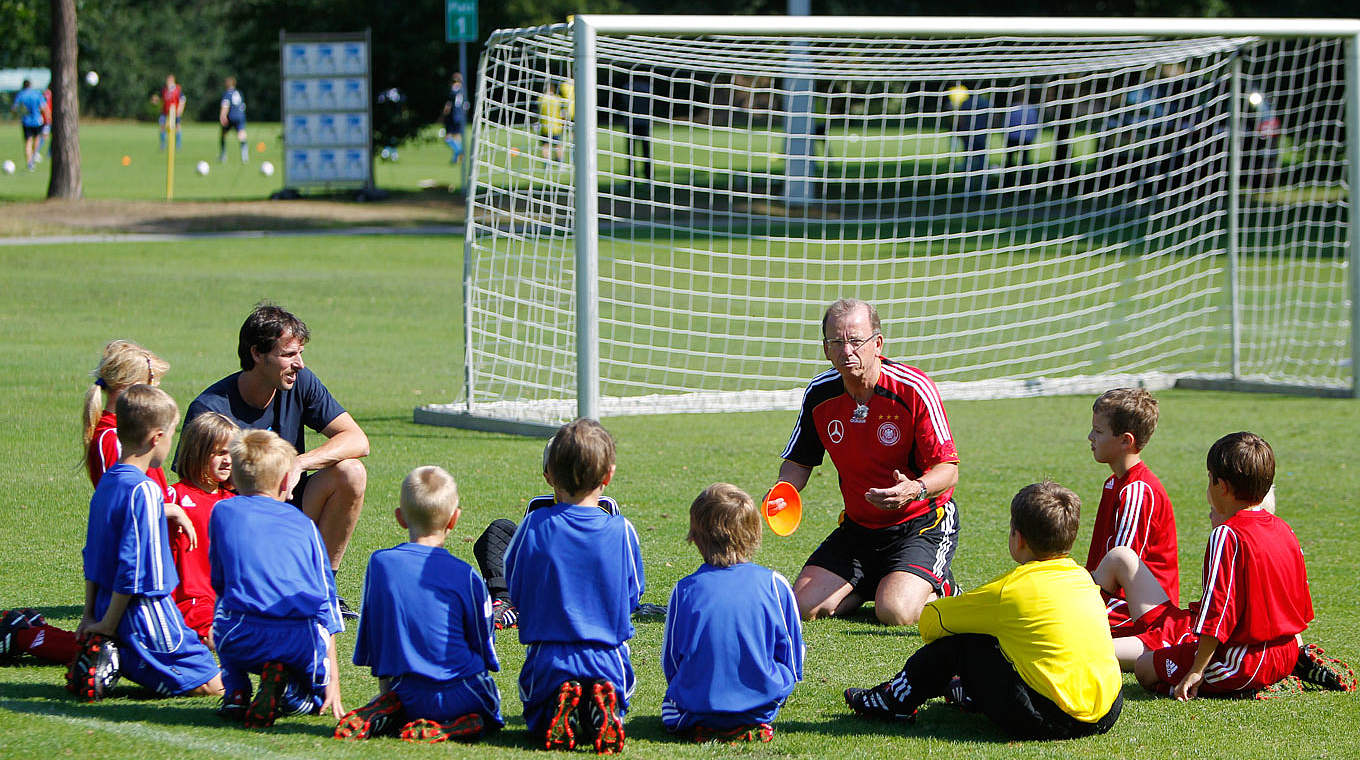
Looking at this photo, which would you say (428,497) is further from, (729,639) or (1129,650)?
(1129,650)

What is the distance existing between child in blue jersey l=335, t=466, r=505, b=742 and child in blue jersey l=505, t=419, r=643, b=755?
0.17m

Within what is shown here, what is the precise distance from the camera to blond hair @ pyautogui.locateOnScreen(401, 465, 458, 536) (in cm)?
434

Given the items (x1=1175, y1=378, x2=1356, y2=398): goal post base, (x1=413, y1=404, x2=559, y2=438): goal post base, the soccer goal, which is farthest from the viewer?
(x1=1175, y1=378, x2=1356, y2=398): goal post base

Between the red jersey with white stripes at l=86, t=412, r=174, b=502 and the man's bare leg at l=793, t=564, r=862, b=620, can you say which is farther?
the man's bare leg at l=793, t=564, r=862, b=620

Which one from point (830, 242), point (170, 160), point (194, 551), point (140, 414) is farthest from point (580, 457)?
point (170, 160)

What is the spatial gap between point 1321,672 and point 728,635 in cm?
237

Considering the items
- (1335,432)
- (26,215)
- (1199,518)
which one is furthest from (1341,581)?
(26,215)

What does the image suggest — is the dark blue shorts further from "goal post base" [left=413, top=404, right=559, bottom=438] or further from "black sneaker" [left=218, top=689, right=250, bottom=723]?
"goal post base" [left=413, top=404, right=559, bottom=438]

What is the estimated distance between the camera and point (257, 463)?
4535 mm

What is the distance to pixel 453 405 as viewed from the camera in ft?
35.8

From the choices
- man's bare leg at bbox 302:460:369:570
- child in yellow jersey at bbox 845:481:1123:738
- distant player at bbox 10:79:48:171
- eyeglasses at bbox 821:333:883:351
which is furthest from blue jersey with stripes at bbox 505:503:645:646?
distant player at bbox 10:79:48:171

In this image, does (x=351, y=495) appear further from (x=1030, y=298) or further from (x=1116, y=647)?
(x=1030, y=298)

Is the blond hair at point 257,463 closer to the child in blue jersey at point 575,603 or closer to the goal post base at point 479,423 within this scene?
the child in blue jersey at point 575,603

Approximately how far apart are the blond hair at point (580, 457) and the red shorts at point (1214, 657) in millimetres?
2228
